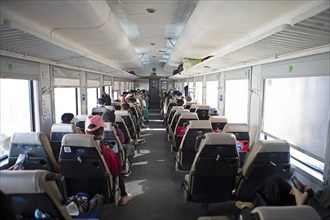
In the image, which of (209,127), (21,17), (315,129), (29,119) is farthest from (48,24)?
(315,129)

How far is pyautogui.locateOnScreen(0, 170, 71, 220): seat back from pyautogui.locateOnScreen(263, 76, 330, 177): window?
301 centimetres

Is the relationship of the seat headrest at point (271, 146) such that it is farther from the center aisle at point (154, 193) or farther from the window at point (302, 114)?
the center aisle at point (154, 193)

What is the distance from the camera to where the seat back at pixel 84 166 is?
2768 mm

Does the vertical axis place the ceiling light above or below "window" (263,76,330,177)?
above

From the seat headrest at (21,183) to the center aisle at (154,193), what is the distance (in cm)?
217

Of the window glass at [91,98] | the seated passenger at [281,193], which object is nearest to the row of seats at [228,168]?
the seated passenger at [281,193]

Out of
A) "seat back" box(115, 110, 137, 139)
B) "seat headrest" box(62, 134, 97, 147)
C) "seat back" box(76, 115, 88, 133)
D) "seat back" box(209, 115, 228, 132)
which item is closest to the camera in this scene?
"seat headrest" box(62, 134, 97, 147)

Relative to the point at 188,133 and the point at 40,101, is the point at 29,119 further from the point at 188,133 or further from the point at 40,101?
the point at 188,133

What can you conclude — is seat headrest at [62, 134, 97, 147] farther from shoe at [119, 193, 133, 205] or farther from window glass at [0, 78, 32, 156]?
window glass at [0, 78, 32, 156]

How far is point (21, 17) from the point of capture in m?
2.90

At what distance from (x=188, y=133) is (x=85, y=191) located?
2127 mm

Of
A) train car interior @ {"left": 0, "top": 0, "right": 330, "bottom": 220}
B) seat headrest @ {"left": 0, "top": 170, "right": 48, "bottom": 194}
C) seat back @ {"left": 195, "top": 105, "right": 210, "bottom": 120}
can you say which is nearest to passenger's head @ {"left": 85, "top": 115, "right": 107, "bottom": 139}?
train car interior @ {"left": 0, "top": 0, "right": 330, "bottom": 220}

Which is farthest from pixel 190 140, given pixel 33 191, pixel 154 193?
pixel 33 191

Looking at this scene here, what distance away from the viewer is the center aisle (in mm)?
3578
